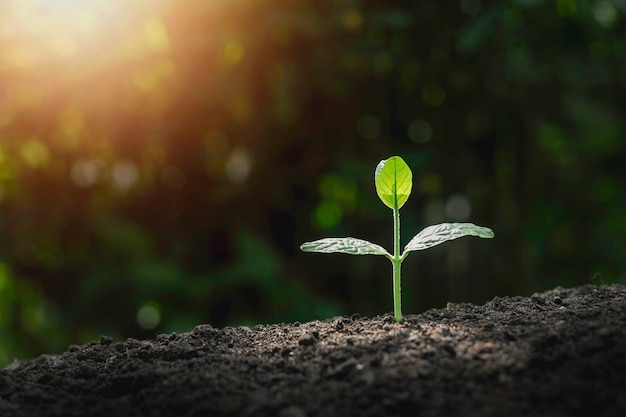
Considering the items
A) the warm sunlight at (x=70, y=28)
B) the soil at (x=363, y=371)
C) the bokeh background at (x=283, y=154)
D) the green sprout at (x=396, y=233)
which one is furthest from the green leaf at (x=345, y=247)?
the warm sunlight at (x=70, y=28)

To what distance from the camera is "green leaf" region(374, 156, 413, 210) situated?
4.12 feet

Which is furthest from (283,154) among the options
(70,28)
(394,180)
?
(394,180)

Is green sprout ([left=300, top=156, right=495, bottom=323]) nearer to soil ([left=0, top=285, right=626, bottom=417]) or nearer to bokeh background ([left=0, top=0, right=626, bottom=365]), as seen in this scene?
soil ([left=0, top=285, right=626, bottom=417])

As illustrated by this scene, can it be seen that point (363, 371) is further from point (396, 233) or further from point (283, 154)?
point (283, 154)

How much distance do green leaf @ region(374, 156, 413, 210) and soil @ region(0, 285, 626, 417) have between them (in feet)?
0.74

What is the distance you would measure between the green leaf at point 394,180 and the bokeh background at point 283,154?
1793mm

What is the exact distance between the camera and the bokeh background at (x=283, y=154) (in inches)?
121

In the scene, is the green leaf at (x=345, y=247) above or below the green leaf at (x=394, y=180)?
below

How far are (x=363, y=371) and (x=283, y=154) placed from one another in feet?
7.97

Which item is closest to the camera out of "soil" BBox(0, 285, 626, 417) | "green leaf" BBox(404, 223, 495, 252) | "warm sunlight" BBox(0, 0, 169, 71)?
"soil" BBox(0, 285, 626, 417)

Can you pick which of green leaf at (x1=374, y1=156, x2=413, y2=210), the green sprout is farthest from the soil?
green leaf at (x1=374, y1=156, x2=413, y2=210)

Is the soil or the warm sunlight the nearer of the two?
the soil

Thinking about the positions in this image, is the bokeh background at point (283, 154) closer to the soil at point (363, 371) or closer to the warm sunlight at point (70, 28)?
the warm sunlight at point (70, 28)

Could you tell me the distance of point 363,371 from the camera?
37.5 inches
